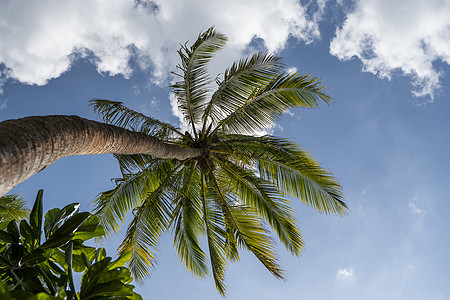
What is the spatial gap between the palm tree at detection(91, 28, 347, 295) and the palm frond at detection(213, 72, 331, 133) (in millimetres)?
21

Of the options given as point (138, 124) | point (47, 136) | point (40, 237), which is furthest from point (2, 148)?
point (138, 124)

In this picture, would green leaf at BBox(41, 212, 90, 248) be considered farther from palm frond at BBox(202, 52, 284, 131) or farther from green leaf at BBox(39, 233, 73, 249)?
palm frond at BBox(202, 52, 284, 131)

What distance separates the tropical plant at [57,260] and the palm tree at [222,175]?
4078 millimetres

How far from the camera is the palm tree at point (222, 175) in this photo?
7.16 meters

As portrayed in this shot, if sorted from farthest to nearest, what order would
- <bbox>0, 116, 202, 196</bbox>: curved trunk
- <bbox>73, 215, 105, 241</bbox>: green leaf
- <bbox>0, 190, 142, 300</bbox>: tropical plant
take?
<bbox>73, 215, 105, 241</bbox>: green leaf → <bbox>0, 116, 202, 196</bbox>: curved trunk → <bbox>0, 190, 142, 300</bbox>: tropical plant

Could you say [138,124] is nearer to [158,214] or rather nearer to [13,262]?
[158,214]

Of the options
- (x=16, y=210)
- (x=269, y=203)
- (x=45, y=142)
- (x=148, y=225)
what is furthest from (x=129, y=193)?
(x=45, y=142)

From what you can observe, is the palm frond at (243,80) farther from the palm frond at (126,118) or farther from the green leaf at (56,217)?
the green leaf at (56,217)

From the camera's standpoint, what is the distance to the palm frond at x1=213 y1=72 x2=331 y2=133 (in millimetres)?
7172

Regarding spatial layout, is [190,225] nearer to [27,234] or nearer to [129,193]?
[129,193]

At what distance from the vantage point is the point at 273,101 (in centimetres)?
735

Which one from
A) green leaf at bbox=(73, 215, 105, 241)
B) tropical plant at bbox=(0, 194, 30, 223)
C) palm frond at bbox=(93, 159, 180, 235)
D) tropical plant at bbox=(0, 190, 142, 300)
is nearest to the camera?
tropical plant at bbox=(0, 190, 142, 300)

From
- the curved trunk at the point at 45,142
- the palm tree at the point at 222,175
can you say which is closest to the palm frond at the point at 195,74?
the palm tree at the point at 222,175

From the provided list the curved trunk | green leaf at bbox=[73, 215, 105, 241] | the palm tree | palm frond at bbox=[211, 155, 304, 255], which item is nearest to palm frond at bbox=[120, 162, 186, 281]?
the palm tree
